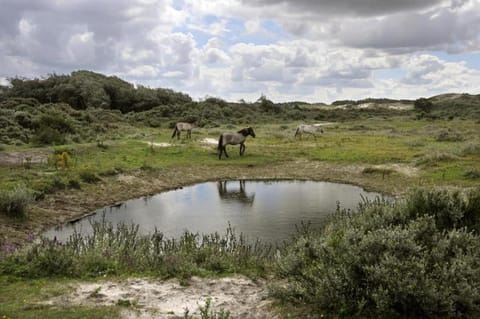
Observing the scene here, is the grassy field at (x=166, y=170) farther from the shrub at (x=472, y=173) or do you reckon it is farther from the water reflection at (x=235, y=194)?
the water reflection at (x=235, y=194)

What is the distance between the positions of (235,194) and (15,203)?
9364 millimetres

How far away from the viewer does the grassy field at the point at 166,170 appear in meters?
14.6

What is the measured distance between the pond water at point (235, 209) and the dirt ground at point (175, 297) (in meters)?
4.70

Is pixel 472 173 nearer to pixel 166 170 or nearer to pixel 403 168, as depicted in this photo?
pixel 403 168

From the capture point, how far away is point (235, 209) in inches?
688

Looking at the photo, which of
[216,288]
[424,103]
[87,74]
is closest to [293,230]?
[216,288]

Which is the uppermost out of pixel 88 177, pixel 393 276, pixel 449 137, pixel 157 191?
pixel 449 137

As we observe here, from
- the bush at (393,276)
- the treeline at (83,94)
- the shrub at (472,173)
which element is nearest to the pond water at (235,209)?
the shrub at (472,173)

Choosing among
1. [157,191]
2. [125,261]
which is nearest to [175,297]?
[125,261]

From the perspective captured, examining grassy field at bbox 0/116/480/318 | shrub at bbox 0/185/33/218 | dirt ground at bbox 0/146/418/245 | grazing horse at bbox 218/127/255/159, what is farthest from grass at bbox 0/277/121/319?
grazing horse at bbox 218/127/255/159

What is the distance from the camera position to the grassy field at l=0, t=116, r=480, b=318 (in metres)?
14.6

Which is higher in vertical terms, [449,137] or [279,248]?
[449,137]

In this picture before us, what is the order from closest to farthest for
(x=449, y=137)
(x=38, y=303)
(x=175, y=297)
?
(x=38, y=303) → (x=175, y=297) → (x=449, y=137)

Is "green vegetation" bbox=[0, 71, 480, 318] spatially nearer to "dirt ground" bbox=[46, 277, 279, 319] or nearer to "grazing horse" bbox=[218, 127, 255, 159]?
"dirt ground" bbox=[46, 277, 279, 319]
